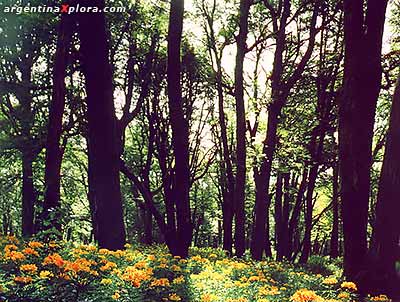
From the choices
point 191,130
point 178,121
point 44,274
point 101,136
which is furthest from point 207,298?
point 191,130

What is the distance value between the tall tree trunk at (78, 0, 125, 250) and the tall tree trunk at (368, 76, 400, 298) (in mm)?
4013

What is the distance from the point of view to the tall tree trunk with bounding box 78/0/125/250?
6.67m

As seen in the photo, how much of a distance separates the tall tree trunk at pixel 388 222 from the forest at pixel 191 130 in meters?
0.02

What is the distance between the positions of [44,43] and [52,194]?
10571 millimetres

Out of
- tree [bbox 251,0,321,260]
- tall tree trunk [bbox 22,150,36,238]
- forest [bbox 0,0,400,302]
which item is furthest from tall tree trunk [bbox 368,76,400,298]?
tall tree trunk [bbox 22,150,36,238]

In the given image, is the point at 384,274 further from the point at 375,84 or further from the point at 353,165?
the point at 375,84

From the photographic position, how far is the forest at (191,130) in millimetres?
4535

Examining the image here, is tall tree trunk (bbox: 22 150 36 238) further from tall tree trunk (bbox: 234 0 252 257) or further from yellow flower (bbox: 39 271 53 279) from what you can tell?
yellow flower (bbox: 39 271 53 279)

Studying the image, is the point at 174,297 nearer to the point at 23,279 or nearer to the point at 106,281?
the point at 106,281

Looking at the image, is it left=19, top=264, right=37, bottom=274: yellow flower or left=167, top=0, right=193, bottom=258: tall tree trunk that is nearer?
left=19, top=264, right=37, bottom=274: yellow flower

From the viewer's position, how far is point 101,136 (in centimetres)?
667

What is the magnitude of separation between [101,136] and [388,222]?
4701mm

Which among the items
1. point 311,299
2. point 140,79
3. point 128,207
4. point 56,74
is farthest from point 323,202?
point 311,299

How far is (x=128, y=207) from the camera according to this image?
47094 millimetres
